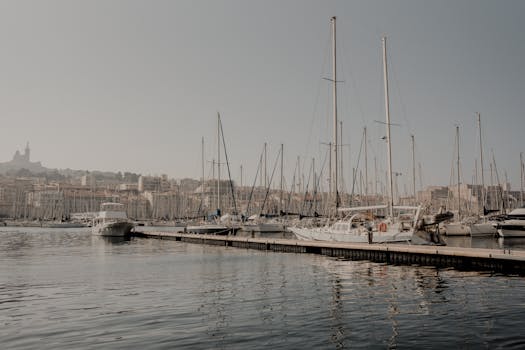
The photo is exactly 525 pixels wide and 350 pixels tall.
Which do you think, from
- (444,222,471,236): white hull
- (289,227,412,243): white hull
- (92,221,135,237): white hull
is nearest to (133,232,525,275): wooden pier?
(289,227,412,243): white hull

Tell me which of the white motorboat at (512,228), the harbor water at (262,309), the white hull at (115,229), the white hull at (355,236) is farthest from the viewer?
the white hull at (115,229)

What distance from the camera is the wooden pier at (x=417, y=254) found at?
28.9 metres

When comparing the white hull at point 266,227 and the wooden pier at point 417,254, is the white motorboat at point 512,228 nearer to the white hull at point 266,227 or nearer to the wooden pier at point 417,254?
the wooden pier at point 417,254

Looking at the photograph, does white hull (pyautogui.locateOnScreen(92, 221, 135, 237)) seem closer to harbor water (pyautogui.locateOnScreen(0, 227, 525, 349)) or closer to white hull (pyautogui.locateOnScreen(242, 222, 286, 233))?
white hull (pyautogui.locateOnScreen(242, 222, 286, 233))

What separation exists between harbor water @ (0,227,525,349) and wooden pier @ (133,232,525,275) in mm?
2380

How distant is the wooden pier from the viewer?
94.8ft

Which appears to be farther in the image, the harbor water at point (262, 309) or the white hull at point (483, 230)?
the white hull at point (483, 230)

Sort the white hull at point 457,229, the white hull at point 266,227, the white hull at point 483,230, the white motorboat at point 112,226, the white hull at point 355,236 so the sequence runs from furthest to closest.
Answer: the white hull at point 266,227
the white motorboat at point 112,226
the white hull at point 457,229
the white hull at point 483,230
the white hull at point 355,236

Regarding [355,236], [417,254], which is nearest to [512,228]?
[355,236]

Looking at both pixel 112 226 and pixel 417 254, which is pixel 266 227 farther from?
pixel 417 254

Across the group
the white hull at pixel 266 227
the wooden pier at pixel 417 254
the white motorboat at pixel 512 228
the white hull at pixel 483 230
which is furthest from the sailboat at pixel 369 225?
the white hull at pixel 266 227

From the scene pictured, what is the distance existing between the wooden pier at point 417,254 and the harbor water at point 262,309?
7.81 feet

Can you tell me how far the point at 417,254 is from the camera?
112ft

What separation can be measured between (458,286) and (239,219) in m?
72.1
